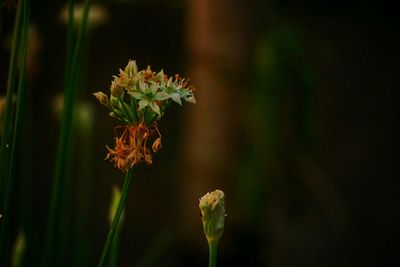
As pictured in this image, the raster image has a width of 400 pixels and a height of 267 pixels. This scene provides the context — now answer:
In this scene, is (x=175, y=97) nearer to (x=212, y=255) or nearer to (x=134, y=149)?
(x=134, y=149)

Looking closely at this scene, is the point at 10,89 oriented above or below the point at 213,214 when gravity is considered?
above

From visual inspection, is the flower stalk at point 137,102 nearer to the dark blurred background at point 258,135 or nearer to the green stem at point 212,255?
the green stem at point 212,255

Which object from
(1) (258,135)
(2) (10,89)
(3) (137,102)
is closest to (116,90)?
(3) (137,102)

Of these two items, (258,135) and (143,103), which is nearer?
(143,103)

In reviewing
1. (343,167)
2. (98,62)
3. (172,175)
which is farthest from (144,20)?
(343,167)

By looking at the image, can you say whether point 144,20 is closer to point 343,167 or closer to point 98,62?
point 98,62

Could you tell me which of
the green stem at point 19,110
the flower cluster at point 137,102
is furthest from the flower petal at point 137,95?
the green stem at point 19,110

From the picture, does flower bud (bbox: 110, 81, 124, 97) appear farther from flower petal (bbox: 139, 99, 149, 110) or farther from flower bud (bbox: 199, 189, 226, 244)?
flower bud (bbox: 199, 189, 226, 244)
